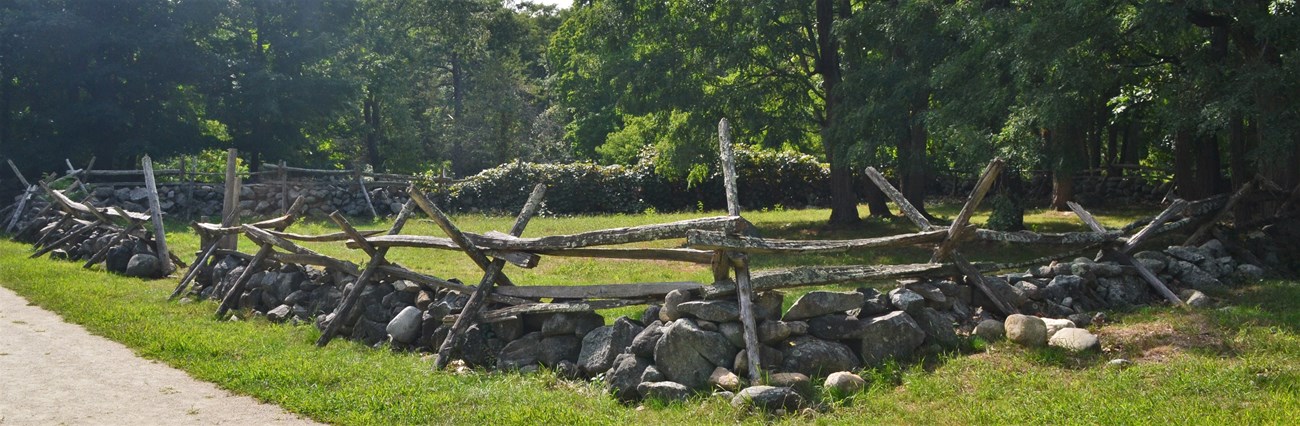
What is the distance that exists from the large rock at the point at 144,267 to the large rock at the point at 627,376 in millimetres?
10848

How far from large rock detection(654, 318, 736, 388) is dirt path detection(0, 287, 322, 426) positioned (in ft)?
8.41

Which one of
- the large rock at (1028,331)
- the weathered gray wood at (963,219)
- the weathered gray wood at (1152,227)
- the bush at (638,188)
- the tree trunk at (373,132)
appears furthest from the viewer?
the tree trunk at (373,132)

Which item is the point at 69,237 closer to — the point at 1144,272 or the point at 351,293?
the point at 351,293

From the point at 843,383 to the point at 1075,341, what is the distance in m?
2.04

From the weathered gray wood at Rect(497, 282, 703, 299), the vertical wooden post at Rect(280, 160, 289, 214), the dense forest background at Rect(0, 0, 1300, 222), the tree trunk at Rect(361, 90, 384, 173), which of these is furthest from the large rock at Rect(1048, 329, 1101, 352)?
the tree trunk at Rect(361, 90, 384, 173)

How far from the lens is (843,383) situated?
24.4ft

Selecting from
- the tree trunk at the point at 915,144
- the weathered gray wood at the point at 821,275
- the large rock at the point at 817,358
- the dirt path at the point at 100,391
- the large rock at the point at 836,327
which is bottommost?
the dirt path at the point at 100,391

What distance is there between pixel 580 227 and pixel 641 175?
669cm

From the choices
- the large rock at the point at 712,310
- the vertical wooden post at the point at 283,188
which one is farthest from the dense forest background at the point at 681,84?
the large rock at the point at 712,310

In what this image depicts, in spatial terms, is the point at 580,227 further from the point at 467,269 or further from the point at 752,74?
the point at 467,269

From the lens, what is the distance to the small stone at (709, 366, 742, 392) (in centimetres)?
743

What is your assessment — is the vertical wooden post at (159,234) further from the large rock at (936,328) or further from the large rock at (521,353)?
the large rock at (936,328)

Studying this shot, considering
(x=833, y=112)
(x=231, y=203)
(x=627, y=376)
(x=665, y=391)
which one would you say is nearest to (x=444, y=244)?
(x=627, y=376)

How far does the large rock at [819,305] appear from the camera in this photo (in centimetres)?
812
